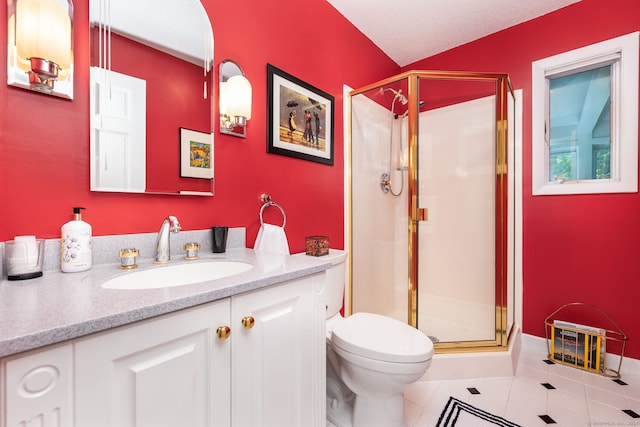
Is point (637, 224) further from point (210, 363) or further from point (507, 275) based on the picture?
point (210, 363)

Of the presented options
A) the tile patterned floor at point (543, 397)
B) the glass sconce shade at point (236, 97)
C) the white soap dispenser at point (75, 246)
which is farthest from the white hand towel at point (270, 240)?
the tile patterned floor at point (543, 397)

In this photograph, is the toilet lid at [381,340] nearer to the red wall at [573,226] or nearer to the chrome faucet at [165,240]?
the chrome faucet at [165,240]

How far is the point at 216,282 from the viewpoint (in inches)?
31.8

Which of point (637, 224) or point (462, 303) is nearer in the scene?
point (637, 224)

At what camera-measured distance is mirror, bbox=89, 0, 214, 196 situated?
1.06 meters

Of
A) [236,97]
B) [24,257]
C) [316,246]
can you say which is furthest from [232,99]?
[24,257]

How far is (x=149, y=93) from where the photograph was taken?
46.8 inches

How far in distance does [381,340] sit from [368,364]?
0.13 m

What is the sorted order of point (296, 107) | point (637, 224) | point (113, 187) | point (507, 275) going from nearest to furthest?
point (113, 187) → point (296, 107) → point (637, 224) → point (507, 275)

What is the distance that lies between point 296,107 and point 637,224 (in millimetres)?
2317

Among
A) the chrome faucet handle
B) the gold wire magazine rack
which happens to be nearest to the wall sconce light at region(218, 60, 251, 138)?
the chrome faucet handle

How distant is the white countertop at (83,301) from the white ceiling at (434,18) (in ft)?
6.85

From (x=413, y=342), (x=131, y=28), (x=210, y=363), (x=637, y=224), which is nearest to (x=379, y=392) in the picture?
(x=413, y=342)

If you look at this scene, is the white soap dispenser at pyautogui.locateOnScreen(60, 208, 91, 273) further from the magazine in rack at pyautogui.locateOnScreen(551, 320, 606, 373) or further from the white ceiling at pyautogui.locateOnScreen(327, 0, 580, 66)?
the magazine in rack at pyautogui.locateOnScreen(551, 320, 606, 373)
